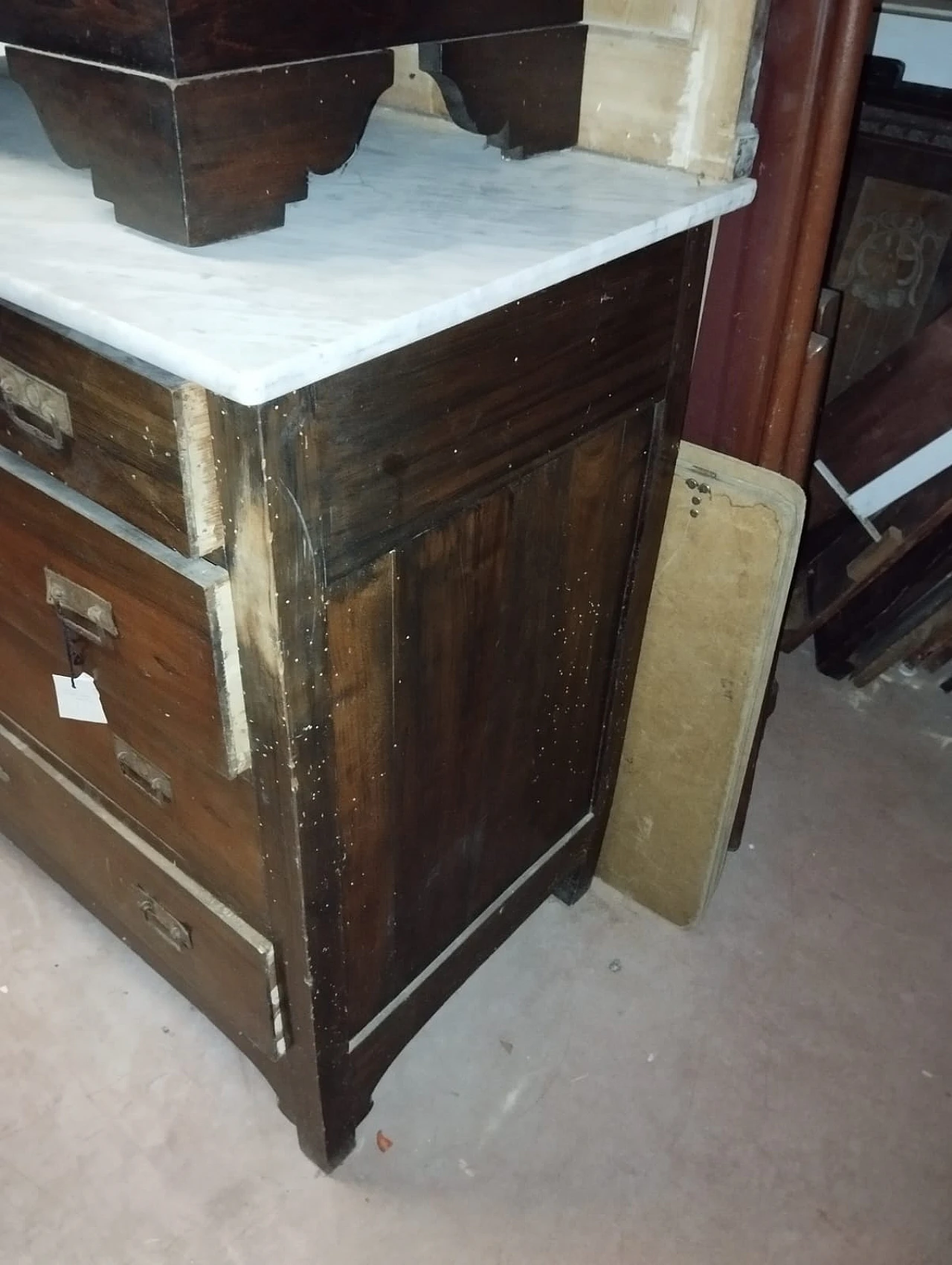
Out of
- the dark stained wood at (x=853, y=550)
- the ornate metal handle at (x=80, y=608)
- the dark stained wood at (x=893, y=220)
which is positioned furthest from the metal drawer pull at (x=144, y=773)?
the dark stained wood at (x=893, y=220)

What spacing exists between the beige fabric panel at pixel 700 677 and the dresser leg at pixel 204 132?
0.52 m

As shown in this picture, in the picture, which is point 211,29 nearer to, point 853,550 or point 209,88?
point 209,88

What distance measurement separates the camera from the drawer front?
960mm

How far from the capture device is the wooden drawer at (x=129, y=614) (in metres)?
0.73

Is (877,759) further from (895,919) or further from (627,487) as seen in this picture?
(627,487)

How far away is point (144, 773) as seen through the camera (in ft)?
3.03

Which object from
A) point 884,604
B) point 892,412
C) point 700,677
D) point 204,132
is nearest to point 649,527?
point 700,677

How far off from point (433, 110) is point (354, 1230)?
115 centimetres

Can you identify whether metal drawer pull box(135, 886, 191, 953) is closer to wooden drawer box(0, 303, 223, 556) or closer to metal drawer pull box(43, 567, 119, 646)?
metal drawer pull box(43, 567, 119, 646)

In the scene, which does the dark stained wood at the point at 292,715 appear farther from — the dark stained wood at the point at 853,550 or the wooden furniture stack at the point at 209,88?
the dark stained wood at the point at 853,550

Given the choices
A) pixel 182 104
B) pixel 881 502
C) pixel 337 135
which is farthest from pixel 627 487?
pixel 881 502

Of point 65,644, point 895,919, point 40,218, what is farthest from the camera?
point 895,919

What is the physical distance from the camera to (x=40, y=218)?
76cm

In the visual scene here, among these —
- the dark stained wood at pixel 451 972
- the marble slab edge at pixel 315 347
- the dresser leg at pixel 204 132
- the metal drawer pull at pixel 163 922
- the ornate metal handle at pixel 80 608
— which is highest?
the dresser leg at pixel 204 132
